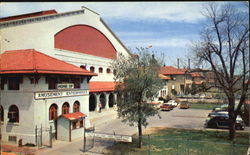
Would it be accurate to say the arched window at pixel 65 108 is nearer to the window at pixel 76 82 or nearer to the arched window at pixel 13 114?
the window at pixel 76 82

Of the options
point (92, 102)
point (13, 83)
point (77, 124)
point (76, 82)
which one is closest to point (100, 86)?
point (92, 102)

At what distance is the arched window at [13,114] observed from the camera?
14754 millimetres

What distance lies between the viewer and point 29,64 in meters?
14.8

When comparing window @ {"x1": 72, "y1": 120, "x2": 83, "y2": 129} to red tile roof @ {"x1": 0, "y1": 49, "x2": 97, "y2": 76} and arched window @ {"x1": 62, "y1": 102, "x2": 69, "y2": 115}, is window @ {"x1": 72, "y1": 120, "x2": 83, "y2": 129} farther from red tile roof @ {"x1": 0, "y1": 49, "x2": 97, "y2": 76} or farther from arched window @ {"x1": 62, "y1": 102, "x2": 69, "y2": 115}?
red tile roof @ {"x1": 0, "y1": 49, "x2": 97, "y2": 76}

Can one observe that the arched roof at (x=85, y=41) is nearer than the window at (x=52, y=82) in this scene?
No

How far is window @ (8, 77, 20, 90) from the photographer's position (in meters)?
14.9

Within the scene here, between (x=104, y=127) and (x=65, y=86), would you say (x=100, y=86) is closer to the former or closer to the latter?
(x=104, y=127)

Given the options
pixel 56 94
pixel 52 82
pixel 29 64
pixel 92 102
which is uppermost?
pixel 29 64

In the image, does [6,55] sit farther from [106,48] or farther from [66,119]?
[106,48]

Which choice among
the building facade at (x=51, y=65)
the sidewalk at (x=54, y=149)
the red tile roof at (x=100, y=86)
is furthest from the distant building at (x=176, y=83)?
the sidewalk at (x=54, y=149)

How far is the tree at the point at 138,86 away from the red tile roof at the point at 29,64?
4901 mm

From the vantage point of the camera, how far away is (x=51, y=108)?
15.7 m

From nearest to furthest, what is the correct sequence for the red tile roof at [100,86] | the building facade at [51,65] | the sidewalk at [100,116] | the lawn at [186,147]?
the lawn at [186,147] → the building facade at [51,65] → the sidewalk at [100,116] → the red tile roof at [100,86]

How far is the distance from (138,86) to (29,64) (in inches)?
308
